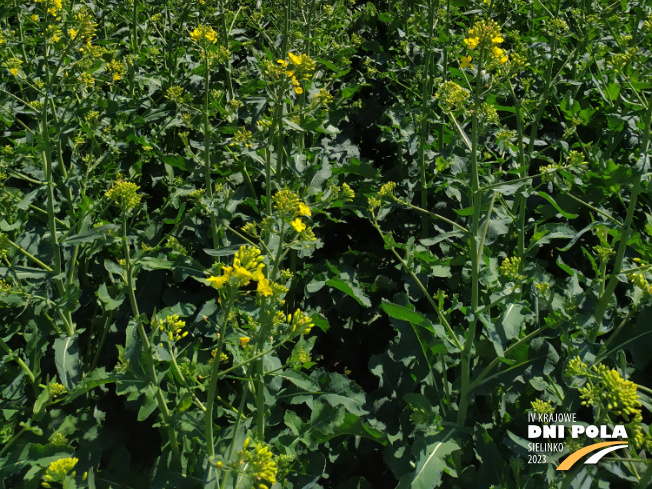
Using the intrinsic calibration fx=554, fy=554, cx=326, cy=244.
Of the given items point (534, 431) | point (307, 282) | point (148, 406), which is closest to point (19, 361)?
point (148, 406)

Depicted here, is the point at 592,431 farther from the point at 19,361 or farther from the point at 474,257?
the point at 19,361

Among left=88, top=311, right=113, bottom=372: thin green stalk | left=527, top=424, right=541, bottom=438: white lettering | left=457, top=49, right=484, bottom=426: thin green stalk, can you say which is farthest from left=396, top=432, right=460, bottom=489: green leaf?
left=88, top=311, right=113, bottom=372: thin green stalk

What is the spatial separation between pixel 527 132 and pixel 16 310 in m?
3.84

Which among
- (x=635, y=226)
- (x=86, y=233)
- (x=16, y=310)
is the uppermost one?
(x=635, y=226)

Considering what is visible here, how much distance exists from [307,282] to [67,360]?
1358 millimetres

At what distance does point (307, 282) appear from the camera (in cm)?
334

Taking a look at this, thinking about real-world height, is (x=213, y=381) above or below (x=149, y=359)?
above

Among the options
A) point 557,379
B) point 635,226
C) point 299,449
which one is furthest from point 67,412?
point 635,226

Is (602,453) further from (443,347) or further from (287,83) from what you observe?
(287,83)

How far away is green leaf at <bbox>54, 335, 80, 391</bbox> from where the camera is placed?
265cm

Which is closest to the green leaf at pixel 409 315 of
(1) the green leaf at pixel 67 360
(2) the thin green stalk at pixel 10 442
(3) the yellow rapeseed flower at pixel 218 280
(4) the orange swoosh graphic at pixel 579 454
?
(4) the orange swoosh graphic at pixel 579 454

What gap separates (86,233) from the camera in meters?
2.58

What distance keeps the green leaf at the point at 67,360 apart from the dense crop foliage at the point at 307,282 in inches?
0.6

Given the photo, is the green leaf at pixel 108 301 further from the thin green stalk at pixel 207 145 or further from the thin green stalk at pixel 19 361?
the thin green stalk at pixel 207 145
